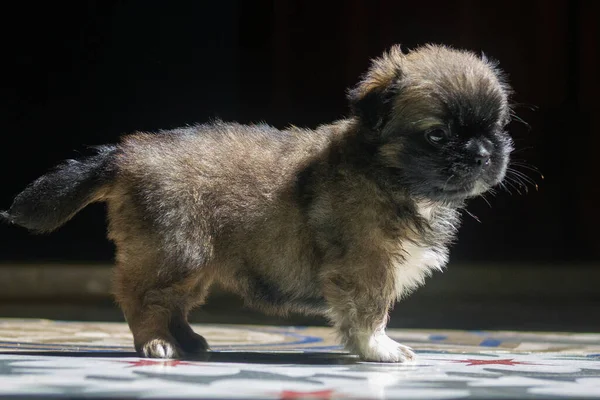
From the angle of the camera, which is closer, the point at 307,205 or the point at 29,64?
the point at 307,205

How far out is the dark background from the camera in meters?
5.96

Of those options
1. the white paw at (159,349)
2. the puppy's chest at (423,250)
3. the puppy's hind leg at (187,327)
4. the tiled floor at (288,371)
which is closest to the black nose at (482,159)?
the puppy's chest at (423,250)

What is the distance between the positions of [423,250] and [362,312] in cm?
32

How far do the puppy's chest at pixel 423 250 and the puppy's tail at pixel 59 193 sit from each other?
1037 millimetres

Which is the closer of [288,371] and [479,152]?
[288,371]

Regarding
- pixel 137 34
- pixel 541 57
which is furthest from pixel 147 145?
pixel 541 57

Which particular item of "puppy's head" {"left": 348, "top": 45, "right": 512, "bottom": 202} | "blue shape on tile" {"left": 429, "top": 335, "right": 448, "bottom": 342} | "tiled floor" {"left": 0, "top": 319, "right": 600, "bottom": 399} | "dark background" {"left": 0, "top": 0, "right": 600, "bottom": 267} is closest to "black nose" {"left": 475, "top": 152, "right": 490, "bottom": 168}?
"puppy's head" {"left": 348, "top": 45, "right": 512, "bottom": 202}

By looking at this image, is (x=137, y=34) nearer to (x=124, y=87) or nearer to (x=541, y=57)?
(x=124, y=87)

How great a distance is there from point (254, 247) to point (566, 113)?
4.09 meters

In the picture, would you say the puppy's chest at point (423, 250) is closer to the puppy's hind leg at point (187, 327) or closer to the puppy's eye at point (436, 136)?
the puppy's eye at point (436, 136)

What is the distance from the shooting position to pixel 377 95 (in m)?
3.17

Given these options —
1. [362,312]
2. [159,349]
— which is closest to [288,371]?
[362,312]

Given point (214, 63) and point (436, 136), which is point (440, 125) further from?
point (214, 63)

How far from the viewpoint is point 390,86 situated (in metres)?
3.16
